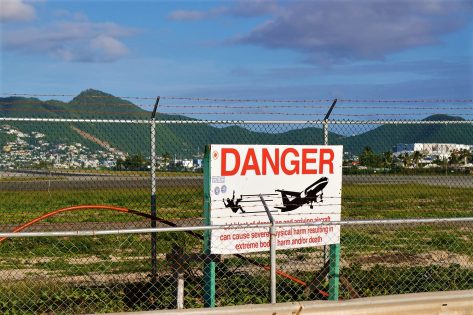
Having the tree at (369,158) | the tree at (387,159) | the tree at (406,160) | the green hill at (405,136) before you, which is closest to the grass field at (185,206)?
the green hill at (405,136)

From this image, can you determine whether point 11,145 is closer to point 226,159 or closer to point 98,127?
point 98,127

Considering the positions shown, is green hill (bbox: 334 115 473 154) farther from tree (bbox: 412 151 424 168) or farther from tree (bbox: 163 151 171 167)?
tree (bbox: 163 151 171 167)

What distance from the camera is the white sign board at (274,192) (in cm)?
777

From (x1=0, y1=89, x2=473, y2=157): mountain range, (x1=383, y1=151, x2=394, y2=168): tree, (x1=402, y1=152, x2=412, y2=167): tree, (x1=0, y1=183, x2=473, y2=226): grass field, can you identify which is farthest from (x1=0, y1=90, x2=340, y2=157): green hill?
(x1=0, y1=183, x2=473, y2=226): grass field

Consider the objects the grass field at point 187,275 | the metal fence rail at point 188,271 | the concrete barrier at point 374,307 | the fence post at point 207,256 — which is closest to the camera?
the concrete barrier at point 374,307

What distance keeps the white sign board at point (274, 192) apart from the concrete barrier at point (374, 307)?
1.31 m

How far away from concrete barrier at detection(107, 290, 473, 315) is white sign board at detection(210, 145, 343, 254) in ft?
4.28

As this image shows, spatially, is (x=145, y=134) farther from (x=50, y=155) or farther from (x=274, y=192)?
(x=274, y=192)

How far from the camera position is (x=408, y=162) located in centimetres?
1151

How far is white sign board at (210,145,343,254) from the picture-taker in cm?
777

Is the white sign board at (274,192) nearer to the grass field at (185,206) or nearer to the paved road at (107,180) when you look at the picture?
the paved road at (107,180)

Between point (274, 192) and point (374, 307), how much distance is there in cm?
206

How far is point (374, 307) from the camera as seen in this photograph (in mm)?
6723

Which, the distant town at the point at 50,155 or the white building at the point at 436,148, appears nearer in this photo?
the distant town at the point at 50,155
